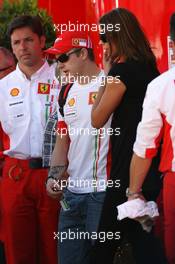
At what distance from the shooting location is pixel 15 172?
4363 mm

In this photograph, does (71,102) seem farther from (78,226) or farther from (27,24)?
(27,24)

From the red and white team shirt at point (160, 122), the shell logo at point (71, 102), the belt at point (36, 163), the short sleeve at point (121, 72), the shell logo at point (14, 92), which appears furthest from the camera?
the shell logo at point (14, 92)

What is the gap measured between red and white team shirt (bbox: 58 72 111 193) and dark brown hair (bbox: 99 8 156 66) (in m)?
0.40

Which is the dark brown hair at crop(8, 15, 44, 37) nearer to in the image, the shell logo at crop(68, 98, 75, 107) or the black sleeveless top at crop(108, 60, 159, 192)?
the shell logo at crop(68, 98, 75, 107)

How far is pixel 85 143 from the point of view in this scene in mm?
3764

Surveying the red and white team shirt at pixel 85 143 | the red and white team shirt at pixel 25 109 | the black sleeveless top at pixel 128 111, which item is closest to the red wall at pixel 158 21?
the red and white team shirt at pixel 25 109

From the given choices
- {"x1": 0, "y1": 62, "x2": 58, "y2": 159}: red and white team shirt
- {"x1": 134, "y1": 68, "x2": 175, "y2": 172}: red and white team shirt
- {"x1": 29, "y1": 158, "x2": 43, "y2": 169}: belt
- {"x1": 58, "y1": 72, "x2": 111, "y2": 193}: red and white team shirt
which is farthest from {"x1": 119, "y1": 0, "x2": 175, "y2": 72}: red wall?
{"x1": 134, "y1": 68, "x2": 175, "y2": 172}: red and white team shirt

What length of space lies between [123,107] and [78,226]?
85 centimetres

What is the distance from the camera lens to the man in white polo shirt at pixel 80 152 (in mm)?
3727

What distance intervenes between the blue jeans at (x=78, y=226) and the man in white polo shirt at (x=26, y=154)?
48 cm

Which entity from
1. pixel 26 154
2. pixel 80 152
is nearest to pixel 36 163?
pixel 26 154

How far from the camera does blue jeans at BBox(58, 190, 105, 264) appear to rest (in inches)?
146

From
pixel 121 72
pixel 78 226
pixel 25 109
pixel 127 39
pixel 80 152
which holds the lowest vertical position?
pixel 78 226

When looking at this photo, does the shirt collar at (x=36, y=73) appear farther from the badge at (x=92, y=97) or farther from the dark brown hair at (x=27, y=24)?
the badge at (x=92, y=97)
